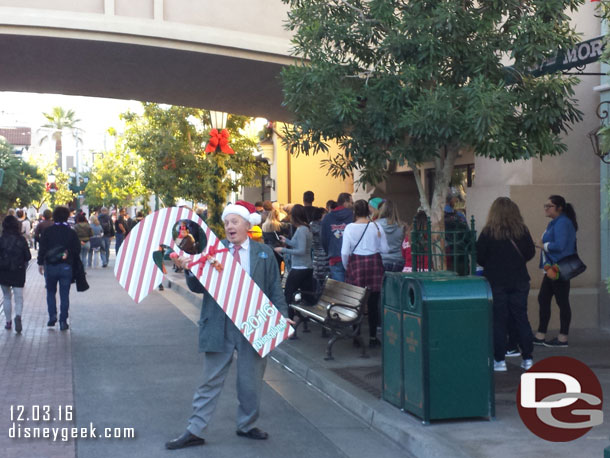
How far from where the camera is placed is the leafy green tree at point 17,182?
61.7 metres

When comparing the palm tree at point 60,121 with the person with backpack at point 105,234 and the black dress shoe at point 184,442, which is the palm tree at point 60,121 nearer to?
the person with backpack at point 105,234

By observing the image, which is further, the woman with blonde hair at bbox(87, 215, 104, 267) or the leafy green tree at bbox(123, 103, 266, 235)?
the woman with blonde hair at bbox(87, 215, 104, 267)

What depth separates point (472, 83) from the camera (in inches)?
321

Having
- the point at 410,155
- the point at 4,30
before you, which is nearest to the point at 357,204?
the point at 410,155

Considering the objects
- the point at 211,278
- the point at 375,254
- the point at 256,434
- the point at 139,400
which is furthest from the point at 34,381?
the point at 375,254

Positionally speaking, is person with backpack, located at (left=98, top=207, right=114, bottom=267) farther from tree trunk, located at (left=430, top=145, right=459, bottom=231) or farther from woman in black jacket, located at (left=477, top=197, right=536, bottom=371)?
woman in black jacket, located at (left=477, top=197, right=536, bottom=371)

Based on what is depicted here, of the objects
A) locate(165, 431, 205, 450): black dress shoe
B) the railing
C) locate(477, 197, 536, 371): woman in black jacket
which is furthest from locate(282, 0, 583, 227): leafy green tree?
locate(165, 431, 205, 450): black dress shoe

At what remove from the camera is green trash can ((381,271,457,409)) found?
707cm

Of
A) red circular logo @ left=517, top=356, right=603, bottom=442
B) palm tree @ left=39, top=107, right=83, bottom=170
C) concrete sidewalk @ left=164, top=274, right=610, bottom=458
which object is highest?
palm tree @ left=39, top=107, right=83, bottom=170

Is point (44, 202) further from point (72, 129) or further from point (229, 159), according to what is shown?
point (229, 159)

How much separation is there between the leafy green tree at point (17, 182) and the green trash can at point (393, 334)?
186ft

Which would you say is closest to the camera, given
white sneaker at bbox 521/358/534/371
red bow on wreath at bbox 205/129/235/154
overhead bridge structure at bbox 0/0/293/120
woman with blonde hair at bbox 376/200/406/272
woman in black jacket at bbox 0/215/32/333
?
white sneaker at bbox 521/358/534/371

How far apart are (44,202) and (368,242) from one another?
79535 millimetres

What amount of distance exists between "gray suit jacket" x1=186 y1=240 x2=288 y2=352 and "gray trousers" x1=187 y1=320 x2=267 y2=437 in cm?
8
